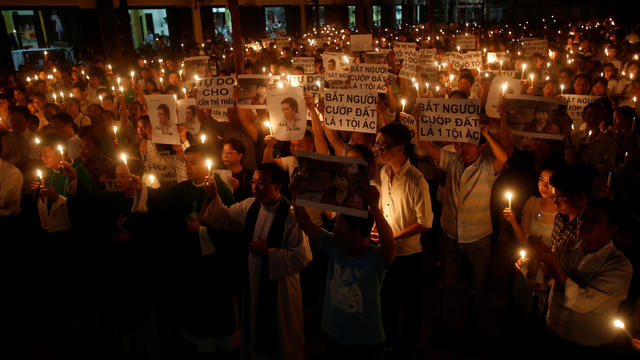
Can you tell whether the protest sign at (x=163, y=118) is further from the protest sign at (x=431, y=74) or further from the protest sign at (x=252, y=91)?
the protest sign at (x=431, y=74)

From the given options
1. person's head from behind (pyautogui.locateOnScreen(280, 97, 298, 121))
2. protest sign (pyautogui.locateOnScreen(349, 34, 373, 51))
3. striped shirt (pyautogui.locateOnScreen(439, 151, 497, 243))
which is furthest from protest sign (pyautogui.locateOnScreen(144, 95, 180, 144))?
protest sign (pyautogui.locateOnScreen(349, 34, 373, 51))

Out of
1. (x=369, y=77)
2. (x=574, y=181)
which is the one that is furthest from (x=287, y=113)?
(x=574, y=181)

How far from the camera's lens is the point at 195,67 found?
9.75 meters

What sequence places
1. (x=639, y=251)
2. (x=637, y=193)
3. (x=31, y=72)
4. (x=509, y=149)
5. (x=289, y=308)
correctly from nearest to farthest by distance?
1. (x=289, y=308)
2. (x=509, y=149)
3. (x=639, y=251)
4. (x=637, y=193)
5. (x=31, y=72)

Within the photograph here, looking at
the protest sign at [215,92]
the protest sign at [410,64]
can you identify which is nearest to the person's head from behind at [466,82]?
the protest sign at [410,64]

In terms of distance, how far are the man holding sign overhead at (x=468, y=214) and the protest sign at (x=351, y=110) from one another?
42.9 inches

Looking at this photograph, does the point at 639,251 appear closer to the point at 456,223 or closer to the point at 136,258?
the point at 456,223

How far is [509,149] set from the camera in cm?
464

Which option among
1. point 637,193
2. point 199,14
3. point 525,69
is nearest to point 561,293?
point 637,193

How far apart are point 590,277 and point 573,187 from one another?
60cm

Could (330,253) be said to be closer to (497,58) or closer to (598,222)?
(598,222)

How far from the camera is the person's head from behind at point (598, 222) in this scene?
2793 mm

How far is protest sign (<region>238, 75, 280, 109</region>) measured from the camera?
6.28 meters

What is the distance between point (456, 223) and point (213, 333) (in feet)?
7.62
